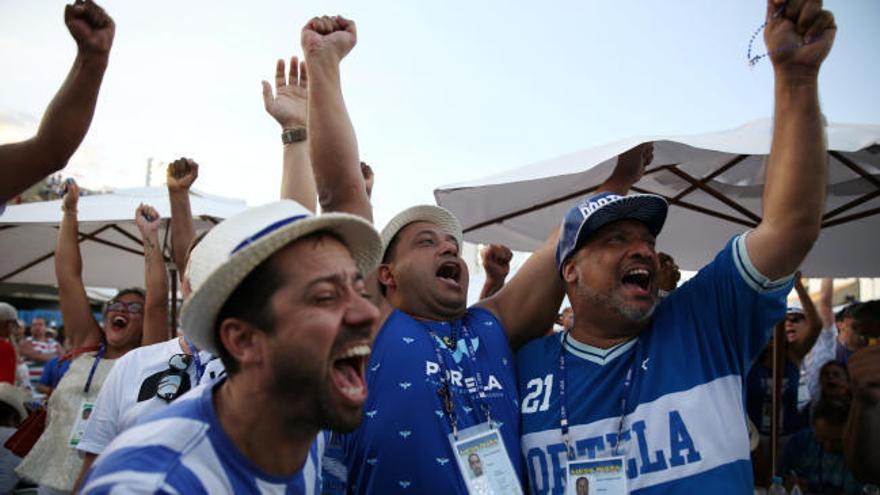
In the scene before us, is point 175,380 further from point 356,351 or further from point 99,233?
point 99,233

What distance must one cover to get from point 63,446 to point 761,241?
3.90 meters

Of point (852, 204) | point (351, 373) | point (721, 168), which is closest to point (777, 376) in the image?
point (852, 204)

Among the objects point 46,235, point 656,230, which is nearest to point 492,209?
point 656,230

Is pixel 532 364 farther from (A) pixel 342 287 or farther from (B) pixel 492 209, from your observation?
(B) pixel 492 209

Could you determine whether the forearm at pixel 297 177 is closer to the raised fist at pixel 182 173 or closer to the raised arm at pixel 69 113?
the raised arm at pixel 69 113

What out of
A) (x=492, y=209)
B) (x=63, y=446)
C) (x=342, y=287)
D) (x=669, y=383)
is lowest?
(x=63, y=446)

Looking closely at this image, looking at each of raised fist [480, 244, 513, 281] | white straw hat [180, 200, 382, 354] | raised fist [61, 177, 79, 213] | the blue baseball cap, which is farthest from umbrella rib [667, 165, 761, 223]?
raised fist [61, 177, 79, 213]

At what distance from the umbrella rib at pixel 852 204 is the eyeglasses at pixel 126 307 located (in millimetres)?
4792

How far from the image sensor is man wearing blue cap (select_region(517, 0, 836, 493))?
203 centimetres

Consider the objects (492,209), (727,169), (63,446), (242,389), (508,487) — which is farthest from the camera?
(492,209)

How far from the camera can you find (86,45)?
206 cm

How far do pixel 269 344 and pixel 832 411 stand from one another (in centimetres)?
494

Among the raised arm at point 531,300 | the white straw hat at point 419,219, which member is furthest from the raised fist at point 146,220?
the raised arm at point 531,300

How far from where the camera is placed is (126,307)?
421 cm
